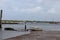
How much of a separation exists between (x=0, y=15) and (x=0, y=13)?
706 mm

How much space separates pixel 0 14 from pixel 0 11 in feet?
5.02

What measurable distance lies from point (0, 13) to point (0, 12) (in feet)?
1.31

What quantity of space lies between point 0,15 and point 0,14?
0.88 ft

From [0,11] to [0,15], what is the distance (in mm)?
1694

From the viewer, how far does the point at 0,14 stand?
164 feet

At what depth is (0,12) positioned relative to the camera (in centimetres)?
5081

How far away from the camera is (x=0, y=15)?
50.1m

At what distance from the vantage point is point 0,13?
5053 cm

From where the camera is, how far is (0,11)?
168 ft

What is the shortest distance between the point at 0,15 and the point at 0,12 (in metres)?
1.10

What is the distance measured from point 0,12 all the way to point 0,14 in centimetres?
92
